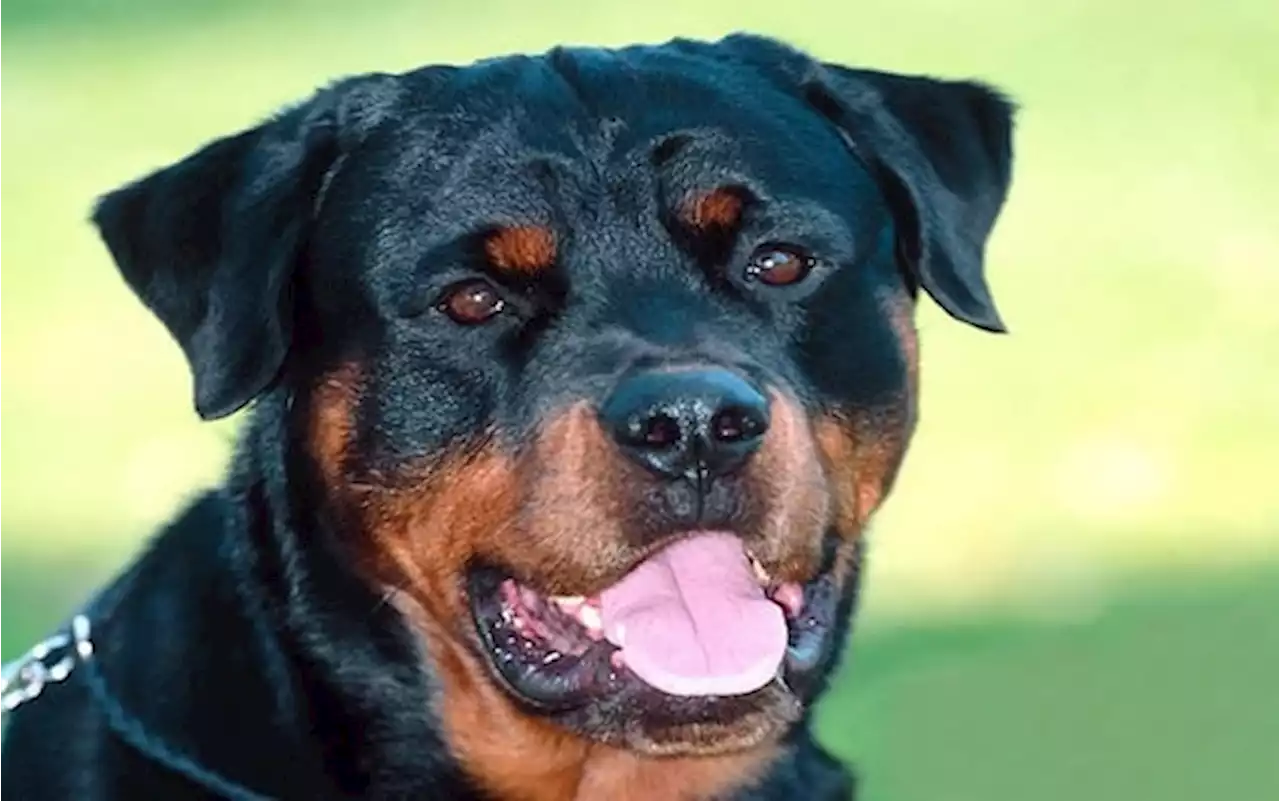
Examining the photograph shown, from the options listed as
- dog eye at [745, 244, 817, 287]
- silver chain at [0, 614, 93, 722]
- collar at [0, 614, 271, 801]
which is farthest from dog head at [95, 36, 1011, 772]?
silver chain at [0, 614, 93, 722]

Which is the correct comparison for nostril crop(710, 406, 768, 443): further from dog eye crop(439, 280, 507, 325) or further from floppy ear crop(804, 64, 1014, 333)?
floppy ear crop(804, 64, 1014, 333)

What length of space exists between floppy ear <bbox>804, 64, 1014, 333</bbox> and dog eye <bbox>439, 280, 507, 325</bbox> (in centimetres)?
57

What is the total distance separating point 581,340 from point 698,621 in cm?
37

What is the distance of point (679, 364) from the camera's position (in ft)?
11.3

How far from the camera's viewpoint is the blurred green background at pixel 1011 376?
18.5 feet

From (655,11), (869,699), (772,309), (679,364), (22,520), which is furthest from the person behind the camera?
(655,11)

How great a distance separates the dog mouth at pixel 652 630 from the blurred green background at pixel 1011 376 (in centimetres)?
67

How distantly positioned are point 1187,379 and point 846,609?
3.87 m

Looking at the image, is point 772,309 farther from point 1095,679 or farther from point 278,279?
point 1095,679

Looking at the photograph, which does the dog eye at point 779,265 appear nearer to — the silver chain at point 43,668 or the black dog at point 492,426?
the black dog at point 492,426

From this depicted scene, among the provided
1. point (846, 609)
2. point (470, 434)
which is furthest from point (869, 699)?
point (470, 434)

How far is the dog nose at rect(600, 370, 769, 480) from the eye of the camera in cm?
335

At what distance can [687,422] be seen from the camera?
11.0 ft

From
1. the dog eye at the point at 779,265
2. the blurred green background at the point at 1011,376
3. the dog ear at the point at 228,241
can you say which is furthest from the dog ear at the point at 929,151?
the blurred green background at the point at 1011,376
